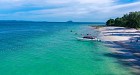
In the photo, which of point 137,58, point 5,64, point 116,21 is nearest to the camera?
point 5,64

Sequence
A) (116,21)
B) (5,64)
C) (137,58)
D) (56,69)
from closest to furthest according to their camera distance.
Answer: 1. (56,69)
2. (5,64)
3. (137,58)
4. (116,21)

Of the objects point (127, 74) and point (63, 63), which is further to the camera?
point (63, 63)

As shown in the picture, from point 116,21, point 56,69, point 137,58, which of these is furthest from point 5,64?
point 116,21

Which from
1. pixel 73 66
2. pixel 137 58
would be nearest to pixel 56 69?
pixel 73 66

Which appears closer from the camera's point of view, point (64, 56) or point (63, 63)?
point (63, 63)

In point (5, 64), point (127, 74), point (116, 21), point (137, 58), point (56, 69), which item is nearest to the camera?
point (127, 74)

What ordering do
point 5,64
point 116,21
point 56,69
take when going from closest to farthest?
point 56,69 < point 5,64 < point 116,21

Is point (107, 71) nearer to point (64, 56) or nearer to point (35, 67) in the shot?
point (35, 67)

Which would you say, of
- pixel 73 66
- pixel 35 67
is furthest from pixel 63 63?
pixel 35 67

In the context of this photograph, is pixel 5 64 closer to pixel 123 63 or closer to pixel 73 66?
pixel 73 66
